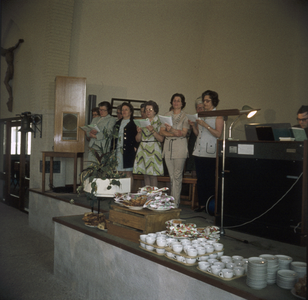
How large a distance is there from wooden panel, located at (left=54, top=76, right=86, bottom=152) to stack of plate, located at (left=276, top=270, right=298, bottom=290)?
14.0 feet

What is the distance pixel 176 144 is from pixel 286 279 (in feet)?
7.75

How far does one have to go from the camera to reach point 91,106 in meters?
6.07

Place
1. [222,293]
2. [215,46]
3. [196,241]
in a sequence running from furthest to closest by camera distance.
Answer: [215,46] < [196,241] < [222,293]

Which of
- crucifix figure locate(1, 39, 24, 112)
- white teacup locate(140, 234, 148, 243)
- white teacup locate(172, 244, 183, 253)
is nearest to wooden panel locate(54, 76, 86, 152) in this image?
crucifix figure locate(1, 39, 24, 112)

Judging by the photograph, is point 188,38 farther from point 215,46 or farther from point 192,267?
point 192,267

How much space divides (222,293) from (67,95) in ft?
14.7

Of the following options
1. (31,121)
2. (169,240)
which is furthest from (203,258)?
(31,121)

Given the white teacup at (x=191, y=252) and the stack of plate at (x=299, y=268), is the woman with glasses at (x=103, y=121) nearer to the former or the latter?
the white teacup at (x=191, y=252)

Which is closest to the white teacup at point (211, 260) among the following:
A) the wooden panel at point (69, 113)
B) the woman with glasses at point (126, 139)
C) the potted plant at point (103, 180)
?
the potted plant at point (103, 180)

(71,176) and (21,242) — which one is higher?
(71,176)

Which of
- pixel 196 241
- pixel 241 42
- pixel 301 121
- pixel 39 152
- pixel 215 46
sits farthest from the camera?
pixel 215 46

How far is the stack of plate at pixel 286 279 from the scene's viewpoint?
69.2 inches

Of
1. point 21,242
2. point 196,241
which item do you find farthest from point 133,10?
point 196,241

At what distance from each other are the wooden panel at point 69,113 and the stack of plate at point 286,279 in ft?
14.0
